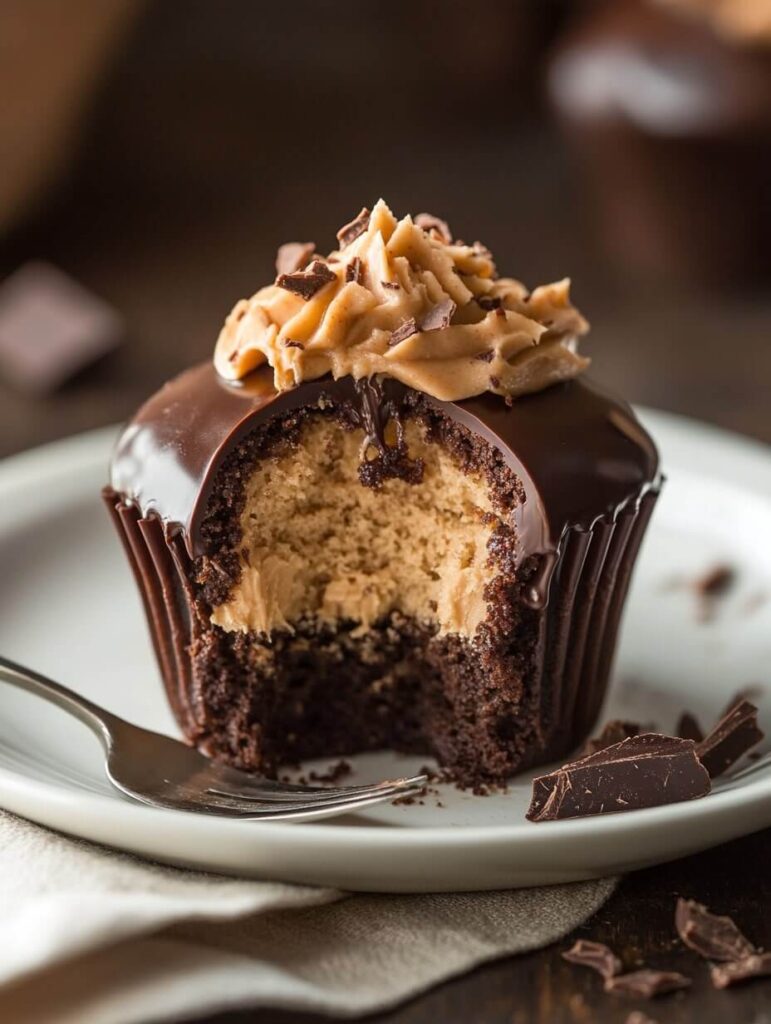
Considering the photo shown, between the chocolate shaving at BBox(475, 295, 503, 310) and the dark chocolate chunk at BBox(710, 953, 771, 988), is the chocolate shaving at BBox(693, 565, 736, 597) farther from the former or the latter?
the dark chocolate chunk at BBox(710, 953, 771, 988)

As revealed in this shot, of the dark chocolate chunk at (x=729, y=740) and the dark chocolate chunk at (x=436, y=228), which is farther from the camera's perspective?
the dark chocolate chunk at (x=436, y=228)

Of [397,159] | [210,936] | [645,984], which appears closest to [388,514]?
[210,936]

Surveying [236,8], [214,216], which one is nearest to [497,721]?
[214,216]

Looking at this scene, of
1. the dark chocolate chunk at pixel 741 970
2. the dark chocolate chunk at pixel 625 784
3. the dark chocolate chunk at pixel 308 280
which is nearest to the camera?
the dark chocolate chunk at pixel 741 970

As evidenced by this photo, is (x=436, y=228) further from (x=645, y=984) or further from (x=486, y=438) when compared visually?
(x=645, y=984)

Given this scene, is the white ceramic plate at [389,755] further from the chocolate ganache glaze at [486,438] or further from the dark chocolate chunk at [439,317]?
the dark chocolate chunk at [439,317]

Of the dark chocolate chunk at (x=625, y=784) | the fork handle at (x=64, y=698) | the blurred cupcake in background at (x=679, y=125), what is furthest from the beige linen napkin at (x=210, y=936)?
the blurred cupcake in background at (x=679, y=125)
